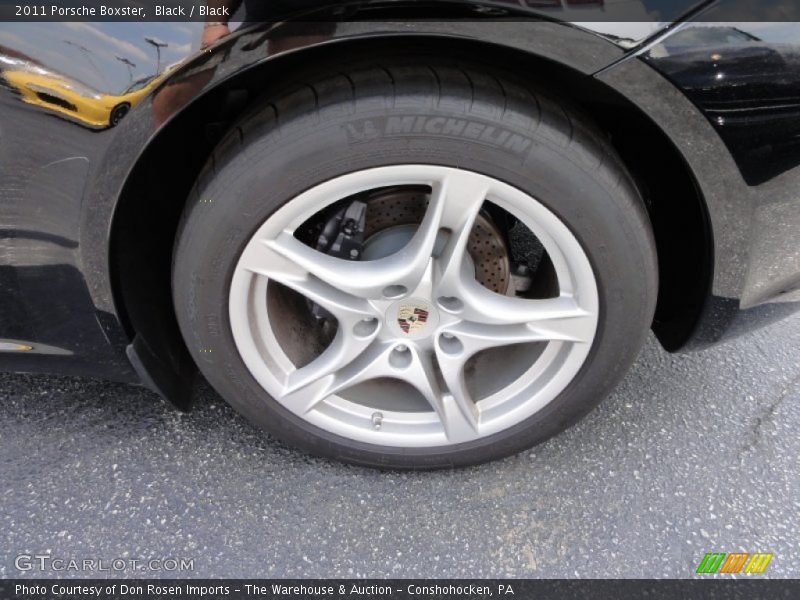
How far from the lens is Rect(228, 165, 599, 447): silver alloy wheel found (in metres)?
1.29

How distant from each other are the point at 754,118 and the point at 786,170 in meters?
0.15

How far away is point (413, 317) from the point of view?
4.83ft

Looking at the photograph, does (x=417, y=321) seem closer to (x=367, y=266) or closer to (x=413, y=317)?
(x=413, y=317)

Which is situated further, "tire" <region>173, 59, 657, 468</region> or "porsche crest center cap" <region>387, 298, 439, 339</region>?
"porsche crest center cap" <region>387, 298, 439, 339</region>

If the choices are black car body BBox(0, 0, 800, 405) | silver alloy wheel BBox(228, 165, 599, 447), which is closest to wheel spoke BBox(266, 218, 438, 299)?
silver alloy wheel BBox(228, 165, 599, 447)

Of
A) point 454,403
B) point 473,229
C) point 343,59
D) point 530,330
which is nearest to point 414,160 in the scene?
point 343,59

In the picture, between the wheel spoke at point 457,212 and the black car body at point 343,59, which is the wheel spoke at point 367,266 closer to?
the wheel spoke at point 457,212

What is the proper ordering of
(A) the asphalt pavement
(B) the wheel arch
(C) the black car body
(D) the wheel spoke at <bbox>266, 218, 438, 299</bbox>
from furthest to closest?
(A) the asphalt pavement, (D) the wheel spoke at <bbox>266, 218, 438, 299</bbox>, (B) the wheel arch, (C) the black car body

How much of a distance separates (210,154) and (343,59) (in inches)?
14.0

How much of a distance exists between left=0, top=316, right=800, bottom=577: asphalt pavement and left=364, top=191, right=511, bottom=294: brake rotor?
1.76 feet

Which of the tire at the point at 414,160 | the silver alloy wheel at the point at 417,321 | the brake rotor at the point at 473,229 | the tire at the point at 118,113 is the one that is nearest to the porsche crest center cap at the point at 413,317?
the silver alloy wheel at the point at 417,321

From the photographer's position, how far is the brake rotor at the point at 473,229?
1516mm

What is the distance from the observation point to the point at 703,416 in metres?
1.87

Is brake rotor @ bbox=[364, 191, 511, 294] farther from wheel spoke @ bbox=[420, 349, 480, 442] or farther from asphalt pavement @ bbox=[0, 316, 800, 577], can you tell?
asphalt pavement @ bbox=[0, 316, 800, 577]
